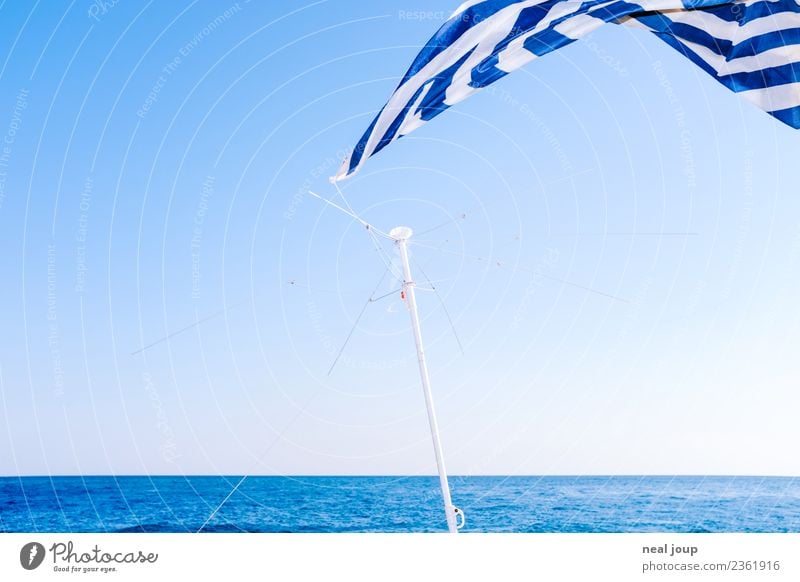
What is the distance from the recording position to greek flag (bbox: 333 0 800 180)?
15.2 feet

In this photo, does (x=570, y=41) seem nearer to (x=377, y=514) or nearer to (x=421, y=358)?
(x=421, y=358)

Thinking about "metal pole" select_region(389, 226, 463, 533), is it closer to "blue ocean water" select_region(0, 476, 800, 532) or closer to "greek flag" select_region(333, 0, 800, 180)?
"greek flag" select_region(333, 0, 800, 180)

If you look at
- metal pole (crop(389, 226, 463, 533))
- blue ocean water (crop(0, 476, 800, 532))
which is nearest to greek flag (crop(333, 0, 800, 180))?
metal pole (crop(389, 226, 463, 533))

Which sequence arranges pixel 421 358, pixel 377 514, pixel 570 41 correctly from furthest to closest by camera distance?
pixel 377 514, pixel 570 41, pixel 421 358

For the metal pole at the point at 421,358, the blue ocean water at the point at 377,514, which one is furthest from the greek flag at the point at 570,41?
the blue ocean water at the point at 377,514

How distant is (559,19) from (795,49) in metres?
1.65

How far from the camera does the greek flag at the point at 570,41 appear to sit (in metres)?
4.63

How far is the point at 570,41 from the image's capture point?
5074 mm

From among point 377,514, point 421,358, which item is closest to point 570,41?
point 421,358
